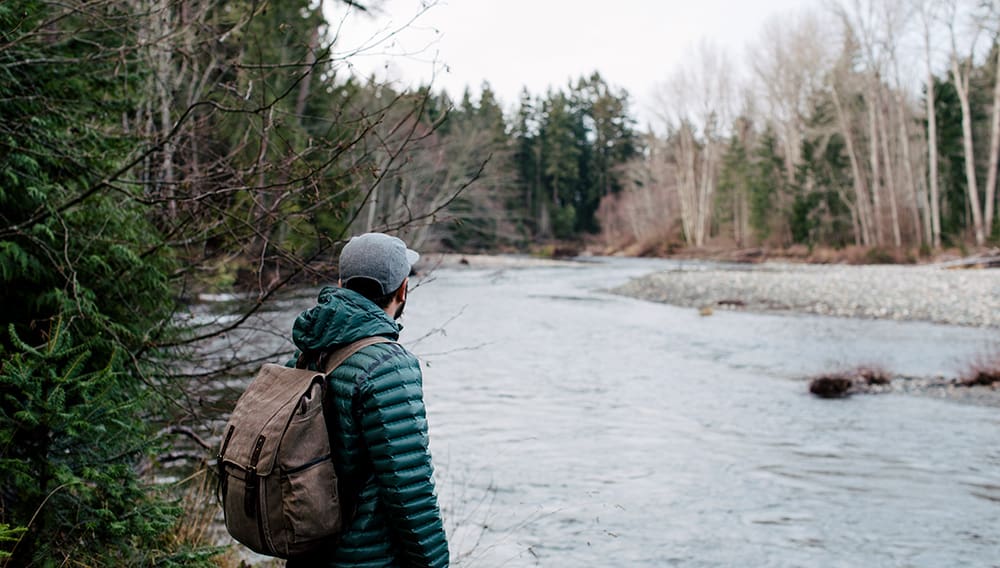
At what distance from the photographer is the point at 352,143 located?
3367 millimetres

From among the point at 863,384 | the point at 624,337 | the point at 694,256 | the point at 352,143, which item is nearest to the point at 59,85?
the point at 352,143

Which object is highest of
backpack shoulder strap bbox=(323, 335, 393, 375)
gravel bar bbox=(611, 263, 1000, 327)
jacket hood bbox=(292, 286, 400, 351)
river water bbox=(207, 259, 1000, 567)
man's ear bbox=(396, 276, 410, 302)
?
man's ear bbox=(396, 276, 410, 302)

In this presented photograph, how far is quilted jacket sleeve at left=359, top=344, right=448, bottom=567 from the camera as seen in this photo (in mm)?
2166

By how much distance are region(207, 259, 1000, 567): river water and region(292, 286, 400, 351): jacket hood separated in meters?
1.49

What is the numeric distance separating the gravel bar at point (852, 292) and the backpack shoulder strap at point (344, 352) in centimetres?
1749

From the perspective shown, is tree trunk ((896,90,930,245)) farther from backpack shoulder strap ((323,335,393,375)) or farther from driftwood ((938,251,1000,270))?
backpack shoulder strap ((323,335,393,375))

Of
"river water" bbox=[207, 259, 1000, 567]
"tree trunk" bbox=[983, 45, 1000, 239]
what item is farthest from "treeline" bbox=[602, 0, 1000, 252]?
"river water" bbox=[207, 259, 1000, 567]

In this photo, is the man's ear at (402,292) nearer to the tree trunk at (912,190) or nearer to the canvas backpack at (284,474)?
the canvas backpack at (284,474)

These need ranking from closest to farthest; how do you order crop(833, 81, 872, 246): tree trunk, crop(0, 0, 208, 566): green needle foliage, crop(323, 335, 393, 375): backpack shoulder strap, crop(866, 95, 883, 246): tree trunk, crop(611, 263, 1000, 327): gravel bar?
crop(323, 335, 393, 375): backpack shoulder strap → crop(0, 0, 208, 566): green needle foliage → crop(611, 263, 1000, 327): gravel bar → crop(866, 95, 883, 246): tree trunk → crop(833, 81, 872, 246): tree trunk

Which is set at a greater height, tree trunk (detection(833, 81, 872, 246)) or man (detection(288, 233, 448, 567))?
tree trunk (detection(833, 81, 872, 246))

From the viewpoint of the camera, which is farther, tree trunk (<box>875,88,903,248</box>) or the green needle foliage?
tree trunk (<box>875,88,903,248</box>)

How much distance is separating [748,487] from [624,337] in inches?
398

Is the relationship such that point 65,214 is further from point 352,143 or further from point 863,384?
point 863,384

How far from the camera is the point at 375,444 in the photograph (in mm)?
2170
